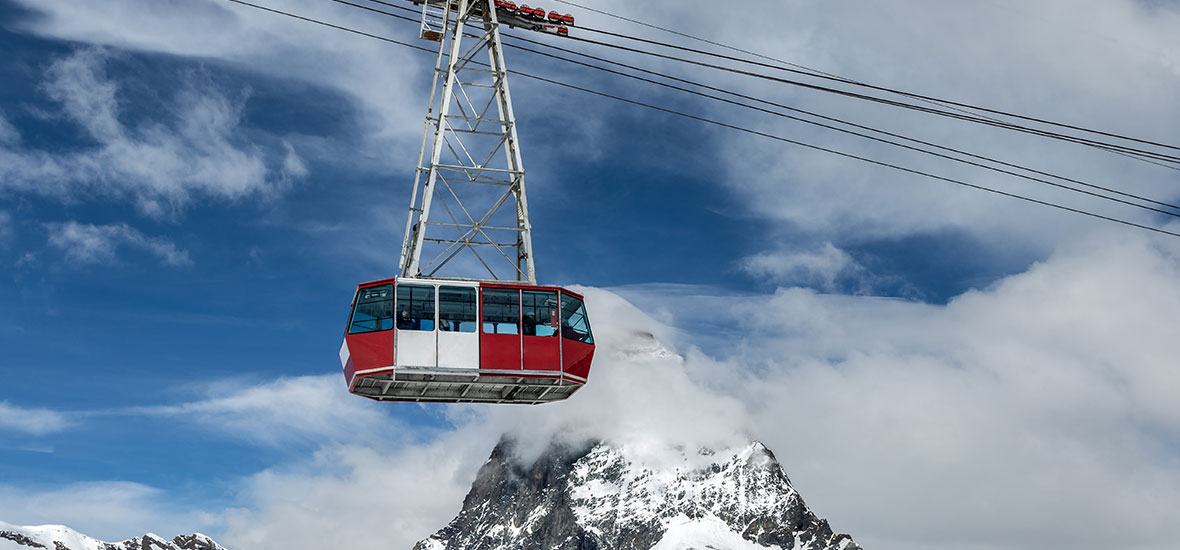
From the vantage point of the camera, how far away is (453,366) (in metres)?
41.6

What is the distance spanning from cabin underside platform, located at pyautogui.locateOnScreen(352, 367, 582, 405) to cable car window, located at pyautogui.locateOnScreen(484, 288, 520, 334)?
1.61 m

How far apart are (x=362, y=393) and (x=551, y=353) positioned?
7.40m

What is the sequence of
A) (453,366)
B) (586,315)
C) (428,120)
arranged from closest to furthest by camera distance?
1. (453,366)
2. (586,315)
3. (428,120)

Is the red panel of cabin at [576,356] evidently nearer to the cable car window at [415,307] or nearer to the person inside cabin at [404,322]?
the cable car window at [415,307]

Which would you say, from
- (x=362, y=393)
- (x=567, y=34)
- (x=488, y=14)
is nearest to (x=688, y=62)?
(x=567, y=34)

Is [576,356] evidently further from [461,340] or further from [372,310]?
[372,310]

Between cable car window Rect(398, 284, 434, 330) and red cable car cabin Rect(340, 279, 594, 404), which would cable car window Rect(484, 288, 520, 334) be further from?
cable car window Rect(398, 284, 434, 330)

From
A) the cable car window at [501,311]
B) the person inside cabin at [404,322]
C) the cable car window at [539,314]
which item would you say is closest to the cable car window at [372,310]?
the person inside cabin at [404,322]

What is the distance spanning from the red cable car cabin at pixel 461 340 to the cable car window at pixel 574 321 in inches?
1.9

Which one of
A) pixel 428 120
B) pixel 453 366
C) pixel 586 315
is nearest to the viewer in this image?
pixel 453 366

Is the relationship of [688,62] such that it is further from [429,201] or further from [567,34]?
[429,201]

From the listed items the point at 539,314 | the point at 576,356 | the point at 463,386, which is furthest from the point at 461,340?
the point at 576,356

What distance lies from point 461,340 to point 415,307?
212 cm

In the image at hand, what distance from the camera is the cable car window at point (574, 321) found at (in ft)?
143
